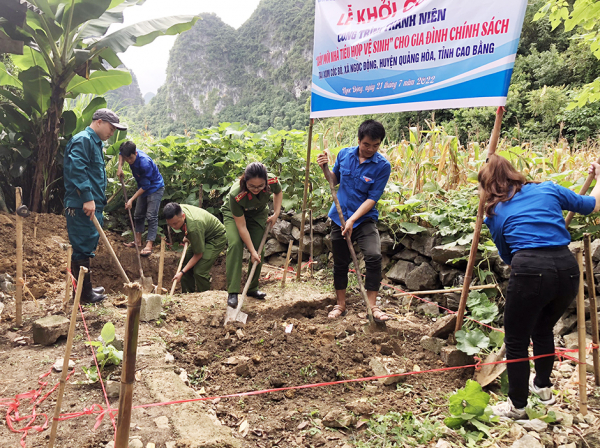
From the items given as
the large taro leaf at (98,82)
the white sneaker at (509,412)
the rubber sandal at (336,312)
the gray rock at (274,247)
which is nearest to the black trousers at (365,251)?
the rubber sandal at (336,312)

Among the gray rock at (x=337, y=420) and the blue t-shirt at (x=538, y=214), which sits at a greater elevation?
the blue t-shirt at (x=538, y=214)

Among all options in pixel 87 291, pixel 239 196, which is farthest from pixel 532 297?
pixel 87 291

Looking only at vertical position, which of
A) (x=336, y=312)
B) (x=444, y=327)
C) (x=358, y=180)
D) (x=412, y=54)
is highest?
(x=412, y=54)

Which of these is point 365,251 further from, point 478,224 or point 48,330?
point 48,330

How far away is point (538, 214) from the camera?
87.0 inches

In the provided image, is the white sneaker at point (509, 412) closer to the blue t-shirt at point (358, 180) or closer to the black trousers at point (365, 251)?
the black trousers at point (365, 251)

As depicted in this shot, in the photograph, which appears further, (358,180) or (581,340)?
(358,180)

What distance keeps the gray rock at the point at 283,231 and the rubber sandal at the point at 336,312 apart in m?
1.97

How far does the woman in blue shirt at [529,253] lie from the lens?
2166 millimetres

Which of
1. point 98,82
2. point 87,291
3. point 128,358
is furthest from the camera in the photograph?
point 98,82

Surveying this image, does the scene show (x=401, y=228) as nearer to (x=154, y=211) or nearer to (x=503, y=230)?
(x=503, y=230)

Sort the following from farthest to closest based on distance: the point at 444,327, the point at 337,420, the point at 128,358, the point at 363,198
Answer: the point at 363,198, the point at 444,327, the point at 337,420, the point at 128,358

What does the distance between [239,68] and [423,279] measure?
45.0 m

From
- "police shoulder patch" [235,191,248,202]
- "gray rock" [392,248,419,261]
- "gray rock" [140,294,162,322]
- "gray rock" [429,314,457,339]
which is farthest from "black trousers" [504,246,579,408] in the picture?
"gray rock" [140,294,162,322]
